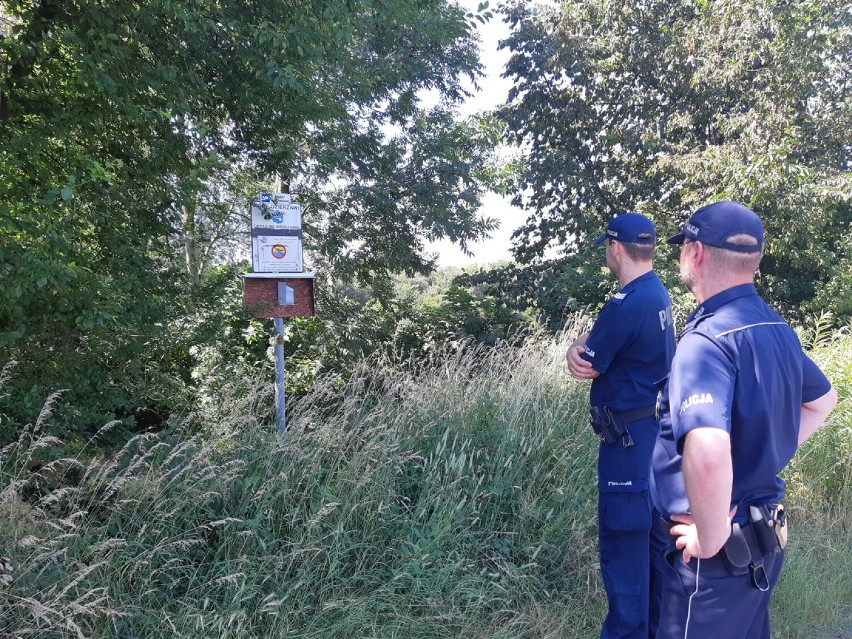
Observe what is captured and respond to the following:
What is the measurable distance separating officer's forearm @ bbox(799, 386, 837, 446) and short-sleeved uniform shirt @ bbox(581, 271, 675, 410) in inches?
34.3

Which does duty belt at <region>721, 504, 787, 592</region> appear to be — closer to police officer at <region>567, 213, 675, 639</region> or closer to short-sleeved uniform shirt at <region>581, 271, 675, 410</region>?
police officer at <region>567, 213, 675, 639</region>

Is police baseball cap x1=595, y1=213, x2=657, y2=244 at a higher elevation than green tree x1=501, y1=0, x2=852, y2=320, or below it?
below

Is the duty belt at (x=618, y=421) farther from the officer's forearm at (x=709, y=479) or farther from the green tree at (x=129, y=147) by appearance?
the green tree at (x=129, y=147)

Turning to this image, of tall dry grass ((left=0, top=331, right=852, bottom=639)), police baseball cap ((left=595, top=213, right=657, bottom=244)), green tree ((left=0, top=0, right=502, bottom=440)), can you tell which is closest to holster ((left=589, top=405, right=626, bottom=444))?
police baseball cap ((left=595, top=213, right=657, bottom=244))

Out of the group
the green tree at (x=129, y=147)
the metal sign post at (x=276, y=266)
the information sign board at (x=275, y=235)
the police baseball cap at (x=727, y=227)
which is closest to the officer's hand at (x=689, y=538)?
the police baseball cap at (x=727, y=227)

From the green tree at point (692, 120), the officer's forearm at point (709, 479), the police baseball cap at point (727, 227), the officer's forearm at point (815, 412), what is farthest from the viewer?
the green tree at point (692, 120)

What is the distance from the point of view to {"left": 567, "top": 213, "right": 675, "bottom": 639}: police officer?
117 inches

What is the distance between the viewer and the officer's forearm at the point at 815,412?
87.8 inches

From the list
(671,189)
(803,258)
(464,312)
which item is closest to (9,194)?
(464,312)

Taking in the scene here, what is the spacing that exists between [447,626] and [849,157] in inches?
530

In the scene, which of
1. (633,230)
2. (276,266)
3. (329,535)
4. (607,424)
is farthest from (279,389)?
A: (633,230)

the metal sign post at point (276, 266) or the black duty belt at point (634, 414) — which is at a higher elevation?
the metal sign post at point (276, 266)

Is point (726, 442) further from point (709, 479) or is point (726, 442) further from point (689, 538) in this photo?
point (689, 538)

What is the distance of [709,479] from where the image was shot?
176 centimetres
